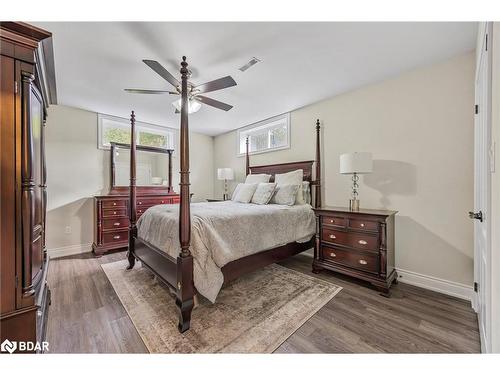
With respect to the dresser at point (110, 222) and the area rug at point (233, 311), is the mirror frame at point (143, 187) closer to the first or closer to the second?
the dresser at point (110, 222)

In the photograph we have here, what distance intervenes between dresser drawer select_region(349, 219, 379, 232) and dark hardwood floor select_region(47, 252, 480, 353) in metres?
0.67

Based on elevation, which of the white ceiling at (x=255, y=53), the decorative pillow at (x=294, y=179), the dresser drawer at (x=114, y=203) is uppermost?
the white ceiling at (x=255, y=53)

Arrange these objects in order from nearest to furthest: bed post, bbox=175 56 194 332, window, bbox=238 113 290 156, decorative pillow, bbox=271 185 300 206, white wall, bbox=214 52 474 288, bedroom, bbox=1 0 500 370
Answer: bedroom, bbox=1 0 500 370 < bed post, bbox=175 56 194 332 < white wall, bbox=214 52 474 288 < decorative pillow, bbox=271 185 300 206 < window, bbox=238 113 290 156

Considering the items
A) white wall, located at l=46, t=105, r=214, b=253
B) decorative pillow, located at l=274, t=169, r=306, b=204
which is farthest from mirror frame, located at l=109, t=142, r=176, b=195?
decorative pillow, located at l=274, t=169, r=306, b=204

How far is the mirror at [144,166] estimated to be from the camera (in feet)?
12.8

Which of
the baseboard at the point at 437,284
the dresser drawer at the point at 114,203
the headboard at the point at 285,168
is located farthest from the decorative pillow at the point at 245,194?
the baseboard at the point at 437,284

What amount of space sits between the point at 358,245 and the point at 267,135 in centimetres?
278

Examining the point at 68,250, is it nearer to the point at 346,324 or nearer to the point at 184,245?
the point at 184,245

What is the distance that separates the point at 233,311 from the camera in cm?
186

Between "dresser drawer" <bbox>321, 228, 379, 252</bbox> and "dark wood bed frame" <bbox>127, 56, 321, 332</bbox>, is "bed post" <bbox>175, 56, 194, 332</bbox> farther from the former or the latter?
"dresser drawer" <bbox>321, 228, 379, 252</bbox>

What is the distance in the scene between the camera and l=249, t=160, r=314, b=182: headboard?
3.44 metres

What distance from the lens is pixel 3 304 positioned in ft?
3.37

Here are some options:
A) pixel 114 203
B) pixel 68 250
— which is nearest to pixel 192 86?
pixel 114 203

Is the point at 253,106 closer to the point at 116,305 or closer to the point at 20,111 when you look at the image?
the point at 20,111
